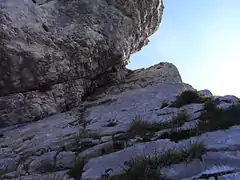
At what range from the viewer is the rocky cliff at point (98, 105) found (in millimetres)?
Result: 5883

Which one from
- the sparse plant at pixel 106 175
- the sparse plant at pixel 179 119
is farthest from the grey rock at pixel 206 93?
the sparse plant at pixel 106 175

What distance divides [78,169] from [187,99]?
12.9 feet

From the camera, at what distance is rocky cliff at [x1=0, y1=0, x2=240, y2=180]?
232 inches

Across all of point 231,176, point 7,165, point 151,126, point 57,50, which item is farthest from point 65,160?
point 57,50

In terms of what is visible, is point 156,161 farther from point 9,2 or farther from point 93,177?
point 9,2

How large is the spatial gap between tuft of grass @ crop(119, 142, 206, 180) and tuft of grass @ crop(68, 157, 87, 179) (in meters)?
0.89

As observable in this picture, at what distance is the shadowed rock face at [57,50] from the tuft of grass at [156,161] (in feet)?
19.4

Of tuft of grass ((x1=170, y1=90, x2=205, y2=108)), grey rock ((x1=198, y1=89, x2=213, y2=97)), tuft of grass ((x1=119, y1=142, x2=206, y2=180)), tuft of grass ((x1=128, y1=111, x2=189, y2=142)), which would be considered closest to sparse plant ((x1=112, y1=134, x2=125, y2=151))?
tuft of grass ((x1=128, y1=111, x2=189, y2=142))

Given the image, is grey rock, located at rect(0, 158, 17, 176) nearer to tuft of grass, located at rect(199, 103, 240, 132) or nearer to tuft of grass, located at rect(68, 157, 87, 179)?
tuft of grass, located at rect(68, 157, 87, 179)

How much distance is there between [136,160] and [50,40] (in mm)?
7084

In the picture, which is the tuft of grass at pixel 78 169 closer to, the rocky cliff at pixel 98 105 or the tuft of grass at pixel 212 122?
the rocky cliff at pixel 98 105

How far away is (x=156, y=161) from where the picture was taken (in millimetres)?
5480

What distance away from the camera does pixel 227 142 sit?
20.1ft

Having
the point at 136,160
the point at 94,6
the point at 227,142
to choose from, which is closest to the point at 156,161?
the point at 136,160
